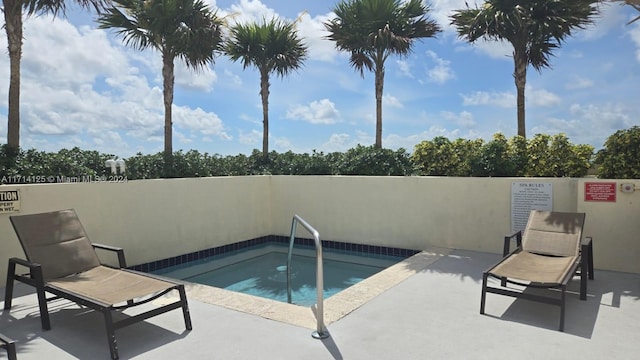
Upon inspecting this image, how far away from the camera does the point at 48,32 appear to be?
25.9 ft

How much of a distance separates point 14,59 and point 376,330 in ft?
25.8

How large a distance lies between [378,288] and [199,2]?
8338mm

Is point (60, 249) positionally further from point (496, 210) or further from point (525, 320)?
point (496, 210)

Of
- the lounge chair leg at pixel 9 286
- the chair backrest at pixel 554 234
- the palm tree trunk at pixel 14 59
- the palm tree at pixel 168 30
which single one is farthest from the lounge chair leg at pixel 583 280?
the palm tree trunk at pixel 14 59

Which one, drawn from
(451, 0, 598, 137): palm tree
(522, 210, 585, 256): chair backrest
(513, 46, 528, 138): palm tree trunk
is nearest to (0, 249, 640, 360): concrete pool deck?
(522, 210, 585, 256): chair backrest

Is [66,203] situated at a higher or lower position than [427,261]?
higher

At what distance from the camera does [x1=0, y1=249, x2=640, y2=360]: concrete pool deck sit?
352 centimetres

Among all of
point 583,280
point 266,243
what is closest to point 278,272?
point 266,243

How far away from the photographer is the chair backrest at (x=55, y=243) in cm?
453

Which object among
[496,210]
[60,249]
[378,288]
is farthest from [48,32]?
[496,210]

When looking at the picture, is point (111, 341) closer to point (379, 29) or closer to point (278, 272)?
point (278, 272)

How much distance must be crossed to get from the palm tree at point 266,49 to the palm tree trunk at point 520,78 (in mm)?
6682

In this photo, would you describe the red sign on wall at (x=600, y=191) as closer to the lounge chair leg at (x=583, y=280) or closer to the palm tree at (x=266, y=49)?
the lounge chair leg at (x=583, y=280)

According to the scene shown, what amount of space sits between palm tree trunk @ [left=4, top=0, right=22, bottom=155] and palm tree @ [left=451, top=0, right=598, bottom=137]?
32.4ft
